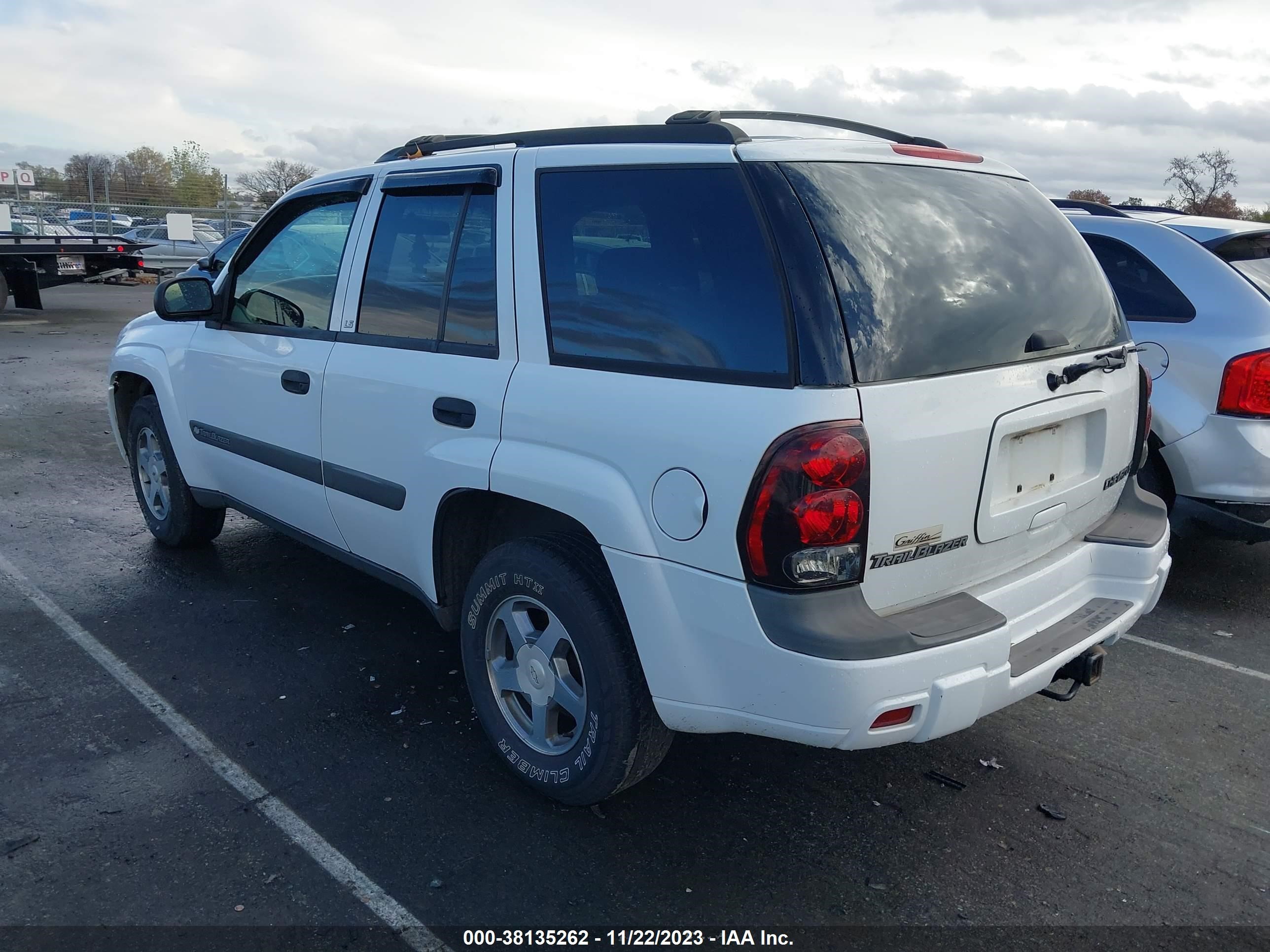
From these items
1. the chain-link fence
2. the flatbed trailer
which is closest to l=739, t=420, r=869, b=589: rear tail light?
the flatbed trailer

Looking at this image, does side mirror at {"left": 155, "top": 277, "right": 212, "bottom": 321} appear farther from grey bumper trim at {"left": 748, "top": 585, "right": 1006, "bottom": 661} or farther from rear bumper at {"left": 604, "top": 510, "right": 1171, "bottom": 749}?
grey bumper trim at {"left": 748, "top": 585, "right": 1006, "bottom": 661}

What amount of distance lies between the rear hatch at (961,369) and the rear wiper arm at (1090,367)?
0.07 ft

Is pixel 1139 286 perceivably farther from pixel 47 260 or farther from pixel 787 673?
pixel 47 260

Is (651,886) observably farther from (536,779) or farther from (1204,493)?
(1204,493)

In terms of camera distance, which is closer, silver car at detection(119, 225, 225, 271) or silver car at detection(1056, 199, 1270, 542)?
silver car at detection(1056, 199, 1270, 542)

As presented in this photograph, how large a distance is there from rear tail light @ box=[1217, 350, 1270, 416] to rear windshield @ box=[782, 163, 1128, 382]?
1.62 m

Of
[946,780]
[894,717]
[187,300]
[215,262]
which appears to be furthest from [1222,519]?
[215,262]

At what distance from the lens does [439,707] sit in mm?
3832

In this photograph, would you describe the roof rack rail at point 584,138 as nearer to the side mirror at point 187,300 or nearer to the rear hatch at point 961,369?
the rear hatch at point 961,369

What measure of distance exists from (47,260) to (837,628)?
18618 mm

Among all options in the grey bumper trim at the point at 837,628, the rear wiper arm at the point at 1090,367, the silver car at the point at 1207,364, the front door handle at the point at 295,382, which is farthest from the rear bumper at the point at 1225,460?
the front door handle at the point at 295,382

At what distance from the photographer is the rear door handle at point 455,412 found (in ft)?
10.6

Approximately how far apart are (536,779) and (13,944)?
140cm

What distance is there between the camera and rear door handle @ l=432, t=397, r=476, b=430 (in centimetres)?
323
